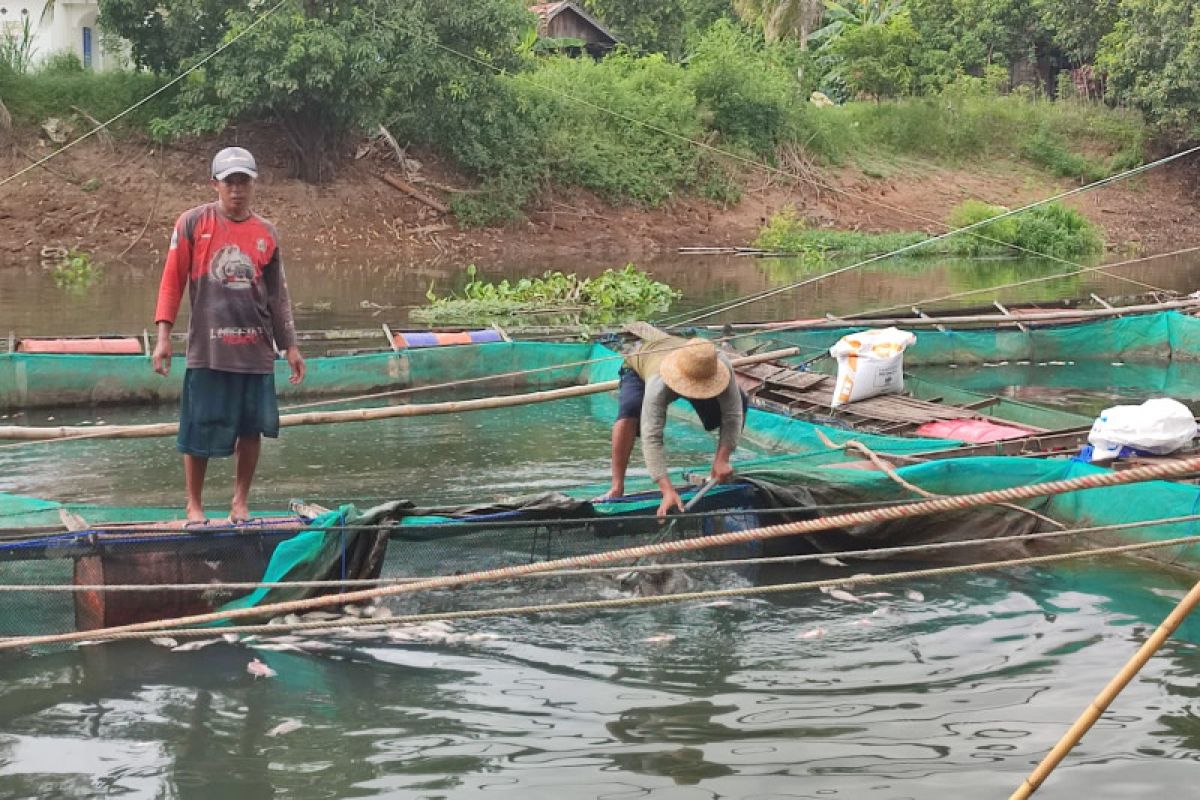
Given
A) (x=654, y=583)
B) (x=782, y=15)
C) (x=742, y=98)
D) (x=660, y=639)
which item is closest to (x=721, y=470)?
(x=654, y=583)

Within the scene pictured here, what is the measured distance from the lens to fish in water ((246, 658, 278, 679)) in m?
5.26

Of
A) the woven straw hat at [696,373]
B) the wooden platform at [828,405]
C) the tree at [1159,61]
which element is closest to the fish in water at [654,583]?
the woven straw hat at [696,373]

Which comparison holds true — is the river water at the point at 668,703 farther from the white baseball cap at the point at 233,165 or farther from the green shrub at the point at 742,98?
the green shrub at the point at 742,98

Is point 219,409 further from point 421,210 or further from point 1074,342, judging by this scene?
point 421,210

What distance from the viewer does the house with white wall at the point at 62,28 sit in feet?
85.0

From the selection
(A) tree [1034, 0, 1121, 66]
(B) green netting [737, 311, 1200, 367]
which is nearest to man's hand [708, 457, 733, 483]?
(B) green netting [737, 311, 1200, 367]

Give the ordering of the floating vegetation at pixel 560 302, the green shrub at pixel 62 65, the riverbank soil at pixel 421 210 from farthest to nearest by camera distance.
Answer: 1. the green shrub at pixel 62 65
2. the riverbank soil at pixel 421 210
3. the floating vegetation at pixel 560 302

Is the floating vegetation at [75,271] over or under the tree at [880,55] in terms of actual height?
under

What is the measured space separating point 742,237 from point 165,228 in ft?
36.7

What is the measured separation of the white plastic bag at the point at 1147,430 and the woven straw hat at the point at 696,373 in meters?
2.20

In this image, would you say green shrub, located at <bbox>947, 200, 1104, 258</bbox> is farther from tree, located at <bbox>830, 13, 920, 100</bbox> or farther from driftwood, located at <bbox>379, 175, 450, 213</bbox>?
driftwood, located at <bbox>379, 175, 450, 213</bbox>

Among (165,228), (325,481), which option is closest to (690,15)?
(165,228)

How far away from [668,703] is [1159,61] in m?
28.9

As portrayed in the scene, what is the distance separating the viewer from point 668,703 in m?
5.09
